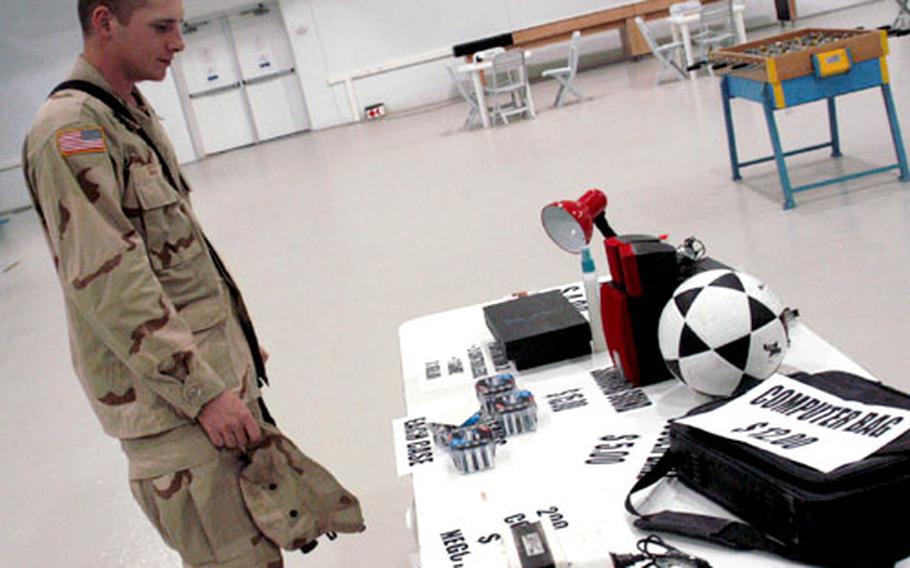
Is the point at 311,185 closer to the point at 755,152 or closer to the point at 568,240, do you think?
the point at 755,152

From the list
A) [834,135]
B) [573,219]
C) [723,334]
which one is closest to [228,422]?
[573,219]

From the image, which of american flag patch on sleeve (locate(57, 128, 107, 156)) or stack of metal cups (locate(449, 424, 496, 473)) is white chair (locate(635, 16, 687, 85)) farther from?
american flag patch on sleeve (locate(57, 128, 107, 156))

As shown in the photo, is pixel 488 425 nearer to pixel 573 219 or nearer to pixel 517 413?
pixel 517 413

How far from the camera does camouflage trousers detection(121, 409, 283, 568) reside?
5.93 ft

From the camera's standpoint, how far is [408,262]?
620 centimetres

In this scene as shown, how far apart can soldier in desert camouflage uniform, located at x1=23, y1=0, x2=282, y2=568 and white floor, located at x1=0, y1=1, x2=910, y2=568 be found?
123 centimetres

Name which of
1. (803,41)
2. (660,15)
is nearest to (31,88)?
(660,15)

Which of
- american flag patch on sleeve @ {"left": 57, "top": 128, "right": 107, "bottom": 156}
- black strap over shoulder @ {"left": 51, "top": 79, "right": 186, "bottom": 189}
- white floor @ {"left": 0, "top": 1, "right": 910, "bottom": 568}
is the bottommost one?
white floor @ {"left": 0, "top": 1, "right": 910, "bottom": 568}

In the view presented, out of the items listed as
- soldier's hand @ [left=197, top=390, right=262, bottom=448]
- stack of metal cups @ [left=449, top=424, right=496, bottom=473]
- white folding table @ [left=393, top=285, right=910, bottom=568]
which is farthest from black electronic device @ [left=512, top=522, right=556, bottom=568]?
soldier's hand @ [left=197, top=390, right=262, bottom=448]

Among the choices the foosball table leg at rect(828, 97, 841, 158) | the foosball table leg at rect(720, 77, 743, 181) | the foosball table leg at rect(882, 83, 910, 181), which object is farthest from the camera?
the foosball table leg at rect(720, 77, 743, 181)

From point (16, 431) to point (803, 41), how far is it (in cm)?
525

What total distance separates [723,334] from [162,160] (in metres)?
1.21

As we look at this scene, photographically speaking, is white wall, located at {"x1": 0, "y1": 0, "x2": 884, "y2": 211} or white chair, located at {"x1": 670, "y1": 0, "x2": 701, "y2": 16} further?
white wall, located at {"x1": 0, "y1": 0, "x2": 884, "y2": 211}

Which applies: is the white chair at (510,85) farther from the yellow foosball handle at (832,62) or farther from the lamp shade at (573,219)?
the lamp shade at (573,219)
